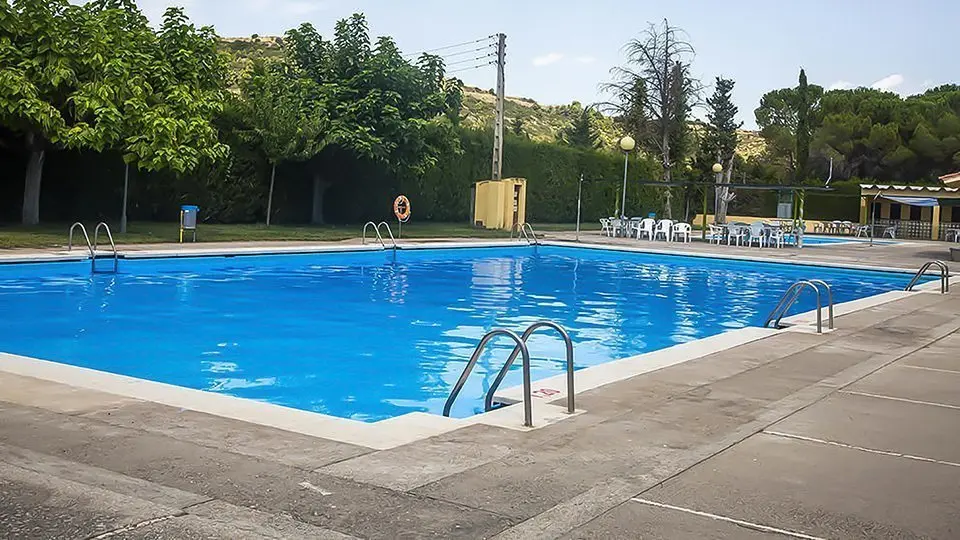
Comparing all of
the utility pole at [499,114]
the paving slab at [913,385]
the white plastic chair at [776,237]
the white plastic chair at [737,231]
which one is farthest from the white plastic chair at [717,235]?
the paving slab at [913,385]

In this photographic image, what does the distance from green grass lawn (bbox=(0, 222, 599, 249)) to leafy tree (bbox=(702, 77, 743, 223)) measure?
11622 millimetres

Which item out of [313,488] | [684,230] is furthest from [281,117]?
[313,488]

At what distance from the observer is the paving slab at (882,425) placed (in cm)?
530

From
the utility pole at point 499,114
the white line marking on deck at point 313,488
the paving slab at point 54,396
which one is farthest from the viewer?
the utility pole at point 499,114

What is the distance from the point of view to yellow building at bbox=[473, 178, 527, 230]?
97.3ft

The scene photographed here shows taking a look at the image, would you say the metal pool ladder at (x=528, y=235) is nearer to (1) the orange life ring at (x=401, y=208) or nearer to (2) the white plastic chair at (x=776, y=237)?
(1) the orange life ring at (x=401, y=208)

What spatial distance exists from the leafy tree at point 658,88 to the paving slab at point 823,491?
33353 millimetres

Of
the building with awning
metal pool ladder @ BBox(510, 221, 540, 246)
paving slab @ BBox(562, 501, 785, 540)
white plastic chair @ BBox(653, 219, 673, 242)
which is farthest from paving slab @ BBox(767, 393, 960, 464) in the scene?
the building with awning

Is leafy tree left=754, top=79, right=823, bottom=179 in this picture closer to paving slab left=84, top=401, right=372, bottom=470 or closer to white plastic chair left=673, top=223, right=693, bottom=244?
white plastic chair left=673, top=223, right=693, bottom=244

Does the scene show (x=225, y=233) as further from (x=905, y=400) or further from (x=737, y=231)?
(x=905, y=400)

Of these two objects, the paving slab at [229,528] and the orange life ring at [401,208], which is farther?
the orange life ring at [401,208]

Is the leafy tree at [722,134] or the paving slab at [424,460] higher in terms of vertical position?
the leafy tree at [722,134]

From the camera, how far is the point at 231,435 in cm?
509

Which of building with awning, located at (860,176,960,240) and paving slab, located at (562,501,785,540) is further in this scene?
building with awning, located at (860,176,960,240)
